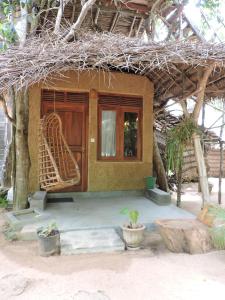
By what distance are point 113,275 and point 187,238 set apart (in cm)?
115

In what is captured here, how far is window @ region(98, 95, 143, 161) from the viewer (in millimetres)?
6480

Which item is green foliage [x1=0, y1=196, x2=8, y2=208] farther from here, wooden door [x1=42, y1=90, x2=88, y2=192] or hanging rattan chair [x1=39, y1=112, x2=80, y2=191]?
hanging rattan chair [x1=39, y1=112, x2=80, y2=191]

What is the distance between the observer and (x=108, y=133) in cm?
654

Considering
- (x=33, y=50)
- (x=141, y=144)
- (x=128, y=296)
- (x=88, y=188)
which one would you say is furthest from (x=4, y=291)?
(x=141, y=144)

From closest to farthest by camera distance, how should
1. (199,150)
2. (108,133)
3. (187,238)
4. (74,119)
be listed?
(187,238)
(199,150)
(74,119)
(108,133)

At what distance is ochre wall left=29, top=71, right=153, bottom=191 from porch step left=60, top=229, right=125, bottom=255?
2295mm

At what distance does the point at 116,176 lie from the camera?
21.2ft

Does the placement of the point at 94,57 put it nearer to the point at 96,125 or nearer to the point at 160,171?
the point at 96,125

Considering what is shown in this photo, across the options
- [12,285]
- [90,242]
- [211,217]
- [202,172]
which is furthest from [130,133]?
[12,285]

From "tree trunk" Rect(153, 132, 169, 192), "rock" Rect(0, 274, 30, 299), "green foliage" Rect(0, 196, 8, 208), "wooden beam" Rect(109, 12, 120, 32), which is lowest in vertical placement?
"rock" Rect(0, 274, 30, 299)

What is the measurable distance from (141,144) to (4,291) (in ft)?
14.8

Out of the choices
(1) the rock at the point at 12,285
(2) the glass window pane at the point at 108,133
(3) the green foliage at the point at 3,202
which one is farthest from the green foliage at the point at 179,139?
(3) the green foliage at the point at 3,202

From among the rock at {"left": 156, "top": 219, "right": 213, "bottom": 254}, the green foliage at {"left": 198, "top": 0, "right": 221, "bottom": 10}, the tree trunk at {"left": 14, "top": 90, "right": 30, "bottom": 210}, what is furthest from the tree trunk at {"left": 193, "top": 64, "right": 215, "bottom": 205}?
the green foliage at {"left": 198, "top": 0, "right": 221, "bottom": 10}

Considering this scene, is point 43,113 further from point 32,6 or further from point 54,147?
point 32,6
